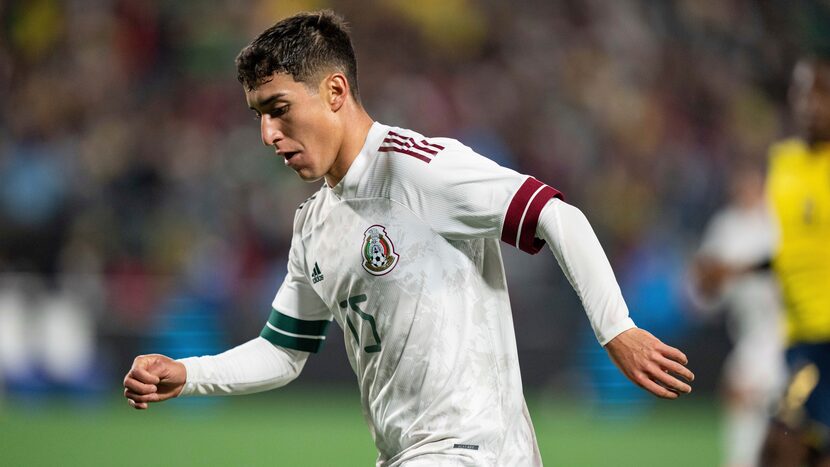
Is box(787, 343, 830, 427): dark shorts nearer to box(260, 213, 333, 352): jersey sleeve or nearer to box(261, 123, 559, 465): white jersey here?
box(261, 123, 559, 465): white jersey

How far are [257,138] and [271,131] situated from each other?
10739 millimetres

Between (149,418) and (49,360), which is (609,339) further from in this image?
(49,360)

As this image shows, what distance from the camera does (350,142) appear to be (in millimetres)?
3967

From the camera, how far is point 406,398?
3.85m

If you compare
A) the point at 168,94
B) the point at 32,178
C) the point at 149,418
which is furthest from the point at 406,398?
the point at 168,94

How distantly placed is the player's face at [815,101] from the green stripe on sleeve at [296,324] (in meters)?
2.82

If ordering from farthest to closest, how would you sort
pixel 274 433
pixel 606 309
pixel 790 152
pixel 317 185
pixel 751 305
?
pixel 317 185, pixel 274 433, pixel 751 305, pixel 790 152, pixel 606 309

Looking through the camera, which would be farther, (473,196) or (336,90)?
(336,90)

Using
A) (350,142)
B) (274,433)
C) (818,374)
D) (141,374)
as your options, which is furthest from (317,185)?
(141,374)

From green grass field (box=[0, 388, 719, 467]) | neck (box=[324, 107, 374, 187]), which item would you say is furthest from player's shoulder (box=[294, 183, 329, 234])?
green grass field (box=[0, 388, 719, 467])

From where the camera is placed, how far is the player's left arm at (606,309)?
3.32m

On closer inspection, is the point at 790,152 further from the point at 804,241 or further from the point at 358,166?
the point at 358,166

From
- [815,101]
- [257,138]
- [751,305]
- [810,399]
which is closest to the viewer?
[810,399]

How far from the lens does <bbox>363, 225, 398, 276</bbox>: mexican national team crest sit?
3.84m
